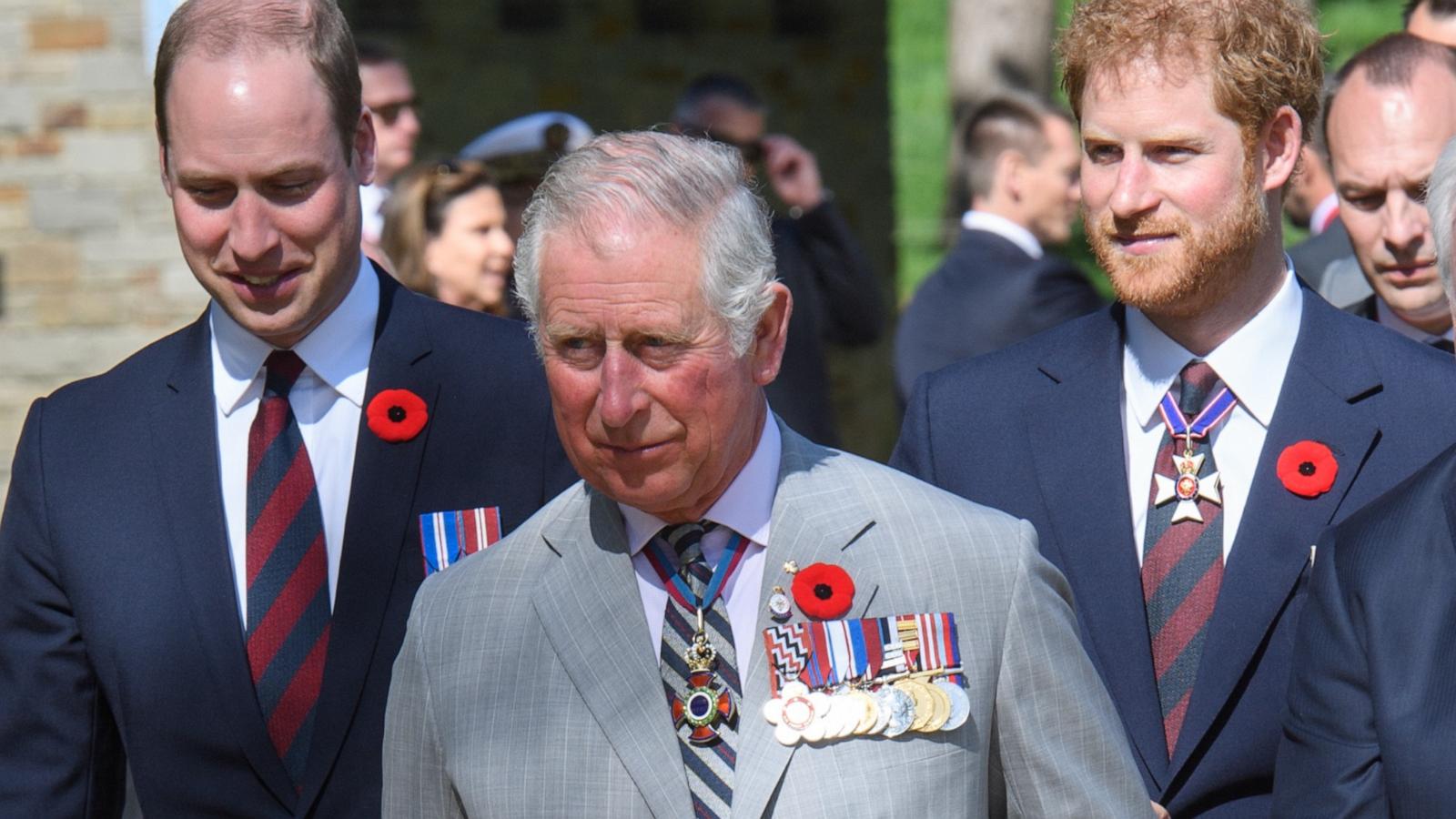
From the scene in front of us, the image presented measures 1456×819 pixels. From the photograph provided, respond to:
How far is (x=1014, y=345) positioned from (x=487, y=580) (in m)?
1.11

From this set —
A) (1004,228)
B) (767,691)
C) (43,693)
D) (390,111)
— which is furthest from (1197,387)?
(390,111)

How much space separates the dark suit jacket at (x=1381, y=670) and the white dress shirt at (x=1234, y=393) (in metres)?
0.48

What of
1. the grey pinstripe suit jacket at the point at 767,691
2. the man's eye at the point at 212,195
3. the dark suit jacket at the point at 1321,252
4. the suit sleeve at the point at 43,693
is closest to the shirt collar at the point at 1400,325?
the dark suit jacket at the point at 1321,252

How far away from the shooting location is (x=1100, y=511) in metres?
3.09

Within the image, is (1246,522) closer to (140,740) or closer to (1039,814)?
(1039,814)

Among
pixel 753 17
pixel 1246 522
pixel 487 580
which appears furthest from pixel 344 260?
pixel 753 17

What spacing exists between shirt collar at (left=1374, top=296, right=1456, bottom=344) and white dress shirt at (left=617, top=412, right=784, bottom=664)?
195 centimetres

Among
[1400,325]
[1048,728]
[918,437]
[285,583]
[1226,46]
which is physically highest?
[1226,46]

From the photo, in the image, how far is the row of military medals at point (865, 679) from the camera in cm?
251

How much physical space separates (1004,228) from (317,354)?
338 cm

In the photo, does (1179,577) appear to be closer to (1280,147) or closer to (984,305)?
(1280,147)

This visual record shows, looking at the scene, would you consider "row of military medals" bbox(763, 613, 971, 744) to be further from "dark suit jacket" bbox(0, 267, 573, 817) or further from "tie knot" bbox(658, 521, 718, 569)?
"dark suit jacket" bbox(0, 267, 573, 817)

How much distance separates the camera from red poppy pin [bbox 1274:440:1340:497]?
299cm

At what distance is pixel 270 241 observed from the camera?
9.70 feet
